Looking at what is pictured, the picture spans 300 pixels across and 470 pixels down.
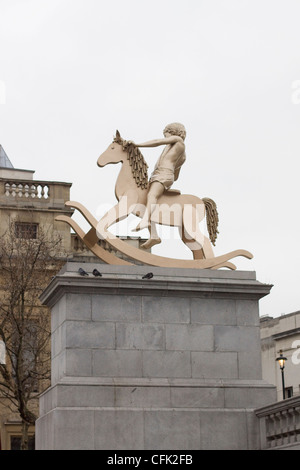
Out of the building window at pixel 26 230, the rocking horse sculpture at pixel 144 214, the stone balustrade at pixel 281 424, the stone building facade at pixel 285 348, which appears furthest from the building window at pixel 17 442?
the stone balustrade at pixel 281 424

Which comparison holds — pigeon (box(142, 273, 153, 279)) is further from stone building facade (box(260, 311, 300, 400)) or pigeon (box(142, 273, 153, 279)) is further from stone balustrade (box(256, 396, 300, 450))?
stone building facade (box(260, 311, 300, 400))

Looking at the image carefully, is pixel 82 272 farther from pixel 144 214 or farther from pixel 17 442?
pixel 17 442

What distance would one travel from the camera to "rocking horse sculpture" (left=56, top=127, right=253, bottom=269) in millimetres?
20344

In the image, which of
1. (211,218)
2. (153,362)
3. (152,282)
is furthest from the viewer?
(211,218)

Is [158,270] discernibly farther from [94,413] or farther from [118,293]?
[94,413]

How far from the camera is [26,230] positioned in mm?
41000

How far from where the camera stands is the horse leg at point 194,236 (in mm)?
21000

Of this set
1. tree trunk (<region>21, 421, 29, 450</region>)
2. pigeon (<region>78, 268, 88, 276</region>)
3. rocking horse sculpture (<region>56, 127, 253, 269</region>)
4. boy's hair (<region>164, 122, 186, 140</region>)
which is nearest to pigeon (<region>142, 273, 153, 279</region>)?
rocking horse sculpture (<region>56, 127, 253, 269</region>)

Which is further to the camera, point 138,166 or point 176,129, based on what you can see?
point 176,129

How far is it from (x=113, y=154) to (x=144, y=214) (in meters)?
1.60

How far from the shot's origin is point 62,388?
18.3 m

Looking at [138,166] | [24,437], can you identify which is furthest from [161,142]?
[24,437]

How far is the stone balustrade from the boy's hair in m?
6.61
